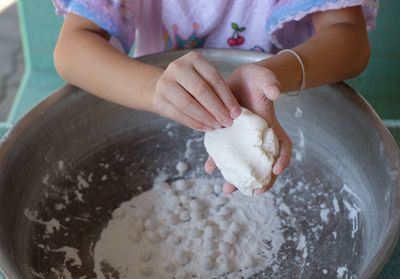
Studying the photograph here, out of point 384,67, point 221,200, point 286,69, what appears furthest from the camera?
point 384,67

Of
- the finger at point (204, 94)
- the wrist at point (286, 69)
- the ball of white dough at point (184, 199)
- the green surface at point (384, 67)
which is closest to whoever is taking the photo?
the finger at point (204, 94)

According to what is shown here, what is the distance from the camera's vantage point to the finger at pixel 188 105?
58 centimetres

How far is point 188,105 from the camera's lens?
1.90 ft

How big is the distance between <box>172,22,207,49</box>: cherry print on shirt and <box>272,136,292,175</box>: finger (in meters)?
0.32

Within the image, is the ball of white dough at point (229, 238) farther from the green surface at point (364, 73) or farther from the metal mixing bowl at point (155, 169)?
the green surface at point (364, 73)

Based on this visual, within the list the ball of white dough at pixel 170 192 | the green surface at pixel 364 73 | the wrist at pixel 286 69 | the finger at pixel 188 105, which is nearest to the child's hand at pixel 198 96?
the finger at pixel 188 105

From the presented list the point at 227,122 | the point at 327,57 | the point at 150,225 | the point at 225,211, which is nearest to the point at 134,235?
the point at 150,225

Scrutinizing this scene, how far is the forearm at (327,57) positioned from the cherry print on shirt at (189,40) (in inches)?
7.4

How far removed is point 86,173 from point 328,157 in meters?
0.34

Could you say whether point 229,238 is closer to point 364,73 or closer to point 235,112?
point 235,112

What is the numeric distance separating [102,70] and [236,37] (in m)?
0.25

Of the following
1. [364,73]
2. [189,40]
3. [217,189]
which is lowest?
[364,73]

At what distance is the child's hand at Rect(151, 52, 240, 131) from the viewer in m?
0.58

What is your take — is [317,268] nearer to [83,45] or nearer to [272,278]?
[272,278]
